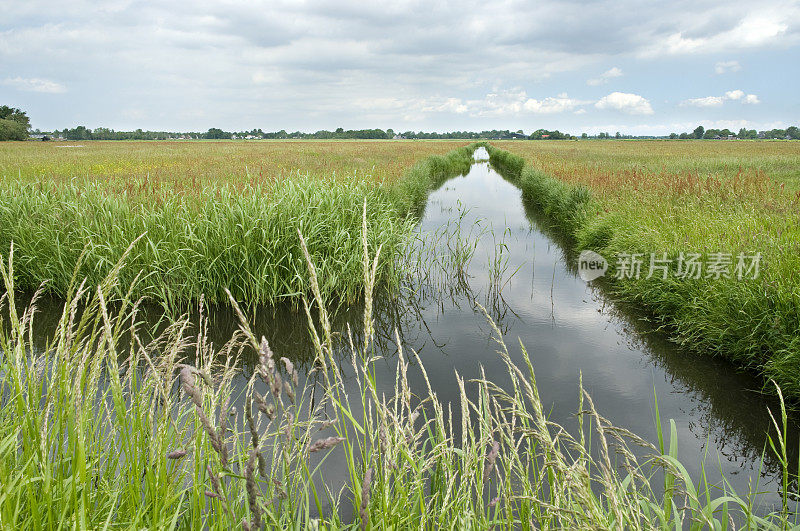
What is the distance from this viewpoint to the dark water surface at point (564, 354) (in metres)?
3.57

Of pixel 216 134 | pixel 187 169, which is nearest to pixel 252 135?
pixel 216 134

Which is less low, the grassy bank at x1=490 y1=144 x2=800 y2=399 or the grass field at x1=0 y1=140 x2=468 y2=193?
the grass field at x1=0 y1=140 x2=468 y2=193

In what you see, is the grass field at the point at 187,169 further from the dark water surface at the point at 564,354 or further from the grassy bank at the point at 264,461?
the grassy bank at the point at 264,461

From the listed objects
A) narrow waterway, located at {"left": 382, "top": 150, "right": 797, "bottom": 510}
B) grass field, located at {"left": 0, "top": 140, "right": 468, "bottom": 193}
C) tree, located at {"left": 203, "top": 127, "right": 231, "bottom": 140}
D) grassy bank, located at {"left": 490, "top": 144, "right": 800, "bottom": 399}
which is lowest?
narrow waterway, located at {"left": 382, "top": 150, "right": 797, "bottom": 510}

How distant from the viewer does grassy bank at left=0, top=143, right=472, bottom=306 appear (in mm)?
5883

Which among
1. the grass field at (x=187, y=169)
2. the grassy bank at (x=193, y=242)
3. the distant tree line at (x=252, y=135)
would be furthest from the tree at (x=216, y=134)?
the grassy bank at (x=193, y=242)

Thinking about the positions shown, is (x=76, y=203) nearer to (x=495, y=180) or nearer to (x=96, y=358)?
(x=96, y=358)

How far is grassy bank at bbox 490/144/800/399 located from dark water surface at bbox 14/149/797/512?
0.31m

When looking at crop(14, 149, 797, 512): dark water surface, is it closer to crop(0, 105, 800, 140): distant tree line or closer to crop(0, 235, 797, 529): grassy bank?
crop(0, 235, 797, 529): grassy bank

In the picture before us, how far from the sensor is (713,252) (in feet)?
18.2

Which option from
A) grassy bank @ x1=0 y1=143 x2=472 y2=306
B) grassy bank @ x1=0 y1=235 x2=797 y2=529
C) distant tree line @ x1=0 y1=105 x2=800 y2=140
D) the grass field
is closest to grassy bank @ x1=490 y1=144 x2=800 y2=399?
grassy bank @ x1=0 y1=235 x2=797 y2=529

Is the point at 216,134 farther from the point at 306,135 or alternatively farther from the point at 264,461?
the point at 264,461

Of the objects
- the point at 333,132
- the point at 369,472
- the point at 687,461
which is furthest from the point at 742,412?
the point at 333,132

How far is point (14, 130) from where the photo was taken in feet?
209
